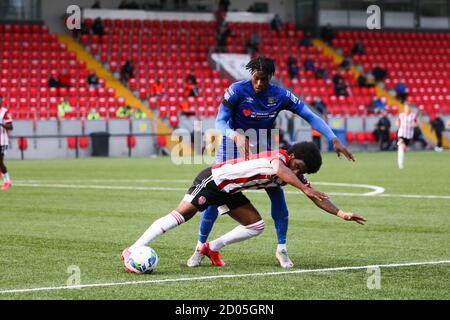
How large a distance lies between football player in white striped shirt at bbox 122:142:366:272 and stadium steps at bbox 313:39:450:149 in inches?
1551

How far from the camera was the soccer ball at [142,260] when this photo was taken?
32.1ft

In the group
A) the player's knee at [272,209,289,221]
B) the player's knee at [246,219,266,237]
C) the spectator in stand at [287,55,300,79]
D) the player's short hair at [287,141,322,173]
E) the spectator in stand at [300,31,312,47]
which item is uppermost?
the spectator in stand at [300,31,312,47]

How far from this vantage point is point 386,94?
171 ft

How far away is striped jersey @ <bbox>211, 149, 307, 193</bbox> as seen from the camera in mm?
9742

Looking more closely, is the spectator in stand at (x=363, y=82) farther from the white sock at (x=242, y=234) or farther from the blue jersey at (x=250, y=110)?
the white sock at (x=242, y=234)

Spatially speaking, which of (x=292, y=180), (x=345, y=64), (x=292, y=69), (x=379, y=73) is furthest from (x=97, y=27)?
(x=292, y=180)

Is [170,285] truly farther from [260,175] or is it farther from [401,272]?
[401,272]

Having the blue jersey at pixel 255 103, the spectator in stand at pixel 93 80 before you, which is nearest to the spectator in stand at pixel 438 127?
the spectator in stand at pixel 93 80

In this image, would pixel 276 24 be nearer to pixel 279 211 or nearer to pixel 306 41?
pixel 306 41

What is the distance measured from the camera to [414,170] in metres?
29.5

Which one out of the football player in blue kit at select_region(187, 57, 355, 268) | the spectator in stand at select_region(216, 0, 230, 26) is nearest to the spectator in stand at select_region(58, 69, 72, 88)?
the spectator in stand at select_region(216, 0, 230, 26)

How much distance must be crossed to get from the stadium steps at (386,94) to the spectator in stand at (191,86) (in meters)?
9.99

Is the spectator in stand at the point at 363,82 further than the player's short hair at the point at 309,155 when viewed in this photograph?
Yes

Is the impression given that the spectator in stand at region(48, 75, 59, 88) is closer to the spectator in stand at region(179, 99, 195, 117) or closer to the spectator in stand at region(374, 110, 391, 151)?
the spectator in stand at region(179, 99, 195, 117)
